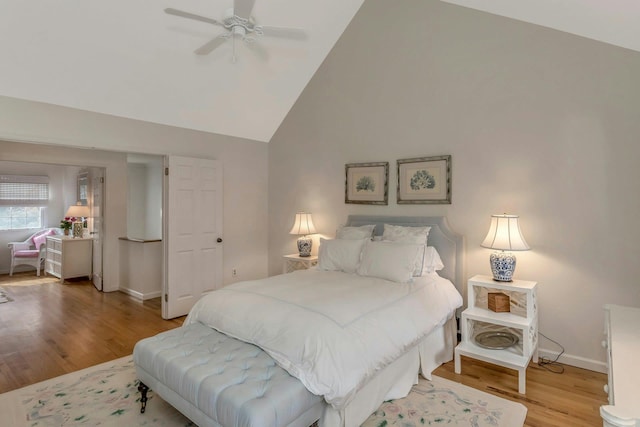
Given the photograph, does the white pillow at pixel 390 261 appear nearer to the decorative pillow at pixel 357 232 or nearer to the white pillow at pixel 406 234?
the white pillow at pixel 406 234

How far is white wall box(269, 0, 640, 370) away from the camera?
2.77 metres

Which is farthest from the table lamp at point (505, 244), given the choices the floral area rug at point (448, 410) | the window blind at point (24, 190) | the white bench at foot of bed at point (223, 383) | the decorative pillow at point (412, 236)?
the window blind at point (24, 190)

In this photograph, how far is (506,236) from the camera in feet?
9.57

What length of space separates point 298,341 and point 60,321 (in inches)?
146

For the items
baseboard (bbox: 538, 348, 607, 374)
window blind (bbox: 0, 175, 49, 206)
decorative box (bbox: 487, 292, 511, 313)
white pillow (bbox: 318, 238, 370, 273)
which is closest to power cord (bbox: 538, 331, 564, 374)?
baseboard (bbox: 538, 348, 607, 374)

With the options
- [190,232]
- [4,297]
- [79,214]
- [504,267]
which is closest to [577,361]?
[504,267]

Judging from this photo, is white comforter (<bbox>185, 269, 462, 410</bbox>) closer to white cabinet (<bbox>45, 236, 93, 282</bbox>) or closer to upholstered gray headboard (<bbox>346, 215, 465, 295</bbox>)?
upholstered gray headboard (<bbox>346, 215, 465, 295</bbox>)

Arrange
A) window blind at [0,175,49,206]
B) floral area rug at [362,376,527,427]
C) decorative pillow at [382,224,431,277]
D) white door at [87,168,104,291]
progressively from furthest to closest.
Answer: window blind at [0,175,49,206]
white door at [87,168,104,291]
decorative pillow at [382,224,431,277]
floral area rug at [362,376,527,427]

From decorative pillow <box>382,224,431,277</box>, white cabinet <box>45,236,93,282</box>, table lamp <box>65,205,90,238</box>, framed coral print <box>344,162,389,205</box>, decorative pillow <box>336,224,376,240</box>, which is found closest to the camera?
decorative pillow <box>382,224,431,277</box>

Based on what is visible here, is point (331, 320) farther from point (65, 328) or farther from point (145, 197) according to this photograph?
point (145, 197)

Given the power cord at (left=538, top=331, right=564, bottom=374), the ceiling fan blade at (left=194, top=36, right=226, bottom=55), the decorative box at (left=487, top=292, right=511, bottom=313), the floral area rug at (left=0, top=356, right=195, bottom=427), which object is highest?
the ceiling fan blade at (left=194, top=36, right=226, bottom=55)

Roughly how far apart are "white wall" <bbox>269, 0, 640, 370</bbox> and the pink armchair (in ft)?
21.8

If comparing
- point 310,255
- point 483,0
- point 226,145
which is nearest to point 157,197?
point 226,145

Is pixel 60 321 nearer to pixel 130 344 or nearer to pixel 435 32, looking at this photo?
pixel 130 344
